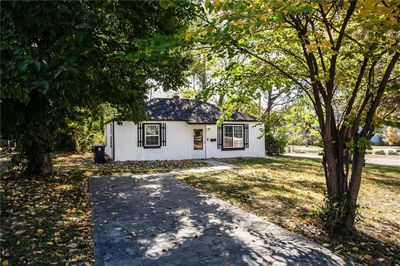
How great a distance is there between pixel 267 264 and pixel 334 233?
6.44ft

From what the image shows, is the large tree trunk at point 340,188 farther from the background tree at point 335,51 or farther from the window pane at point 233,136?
the window pane at point 233,136

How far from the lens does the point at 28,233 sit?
5.25 meters

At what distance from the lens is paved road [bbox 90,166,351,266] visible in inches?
169

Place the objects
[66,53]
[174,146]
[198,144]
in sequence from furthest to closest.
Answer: [198,144], [174,146], [66,53]

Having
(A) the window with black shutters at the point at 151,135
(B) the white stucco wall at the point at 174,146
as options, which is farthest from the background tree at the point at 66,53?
(A) the window with black shutters at the point at 151,135

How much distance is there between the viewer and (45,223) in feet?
19.3

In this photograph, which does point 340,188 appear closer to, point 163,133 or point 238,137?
point 163,133

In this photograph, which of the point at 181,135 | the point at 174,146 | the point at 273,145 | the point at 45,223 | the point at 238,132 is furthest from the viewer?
the point at 273,145

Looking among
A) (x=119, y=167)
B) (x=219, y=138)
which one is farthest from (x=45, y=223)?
(x=219, y=138)

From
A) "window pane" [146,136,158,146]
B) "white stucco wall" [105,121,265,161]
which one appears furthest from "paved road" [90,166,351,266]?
"window pane" [146,136,158,146]

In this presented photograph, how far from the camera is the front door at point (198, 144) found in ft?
64.8

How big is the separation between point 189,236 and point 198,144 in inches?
583

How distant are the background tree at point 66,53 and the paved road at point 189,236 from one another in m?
2.34

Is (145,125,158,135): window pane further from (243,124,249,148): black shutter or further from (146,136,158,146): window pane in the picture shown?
(243,124,249,148): black shutter
